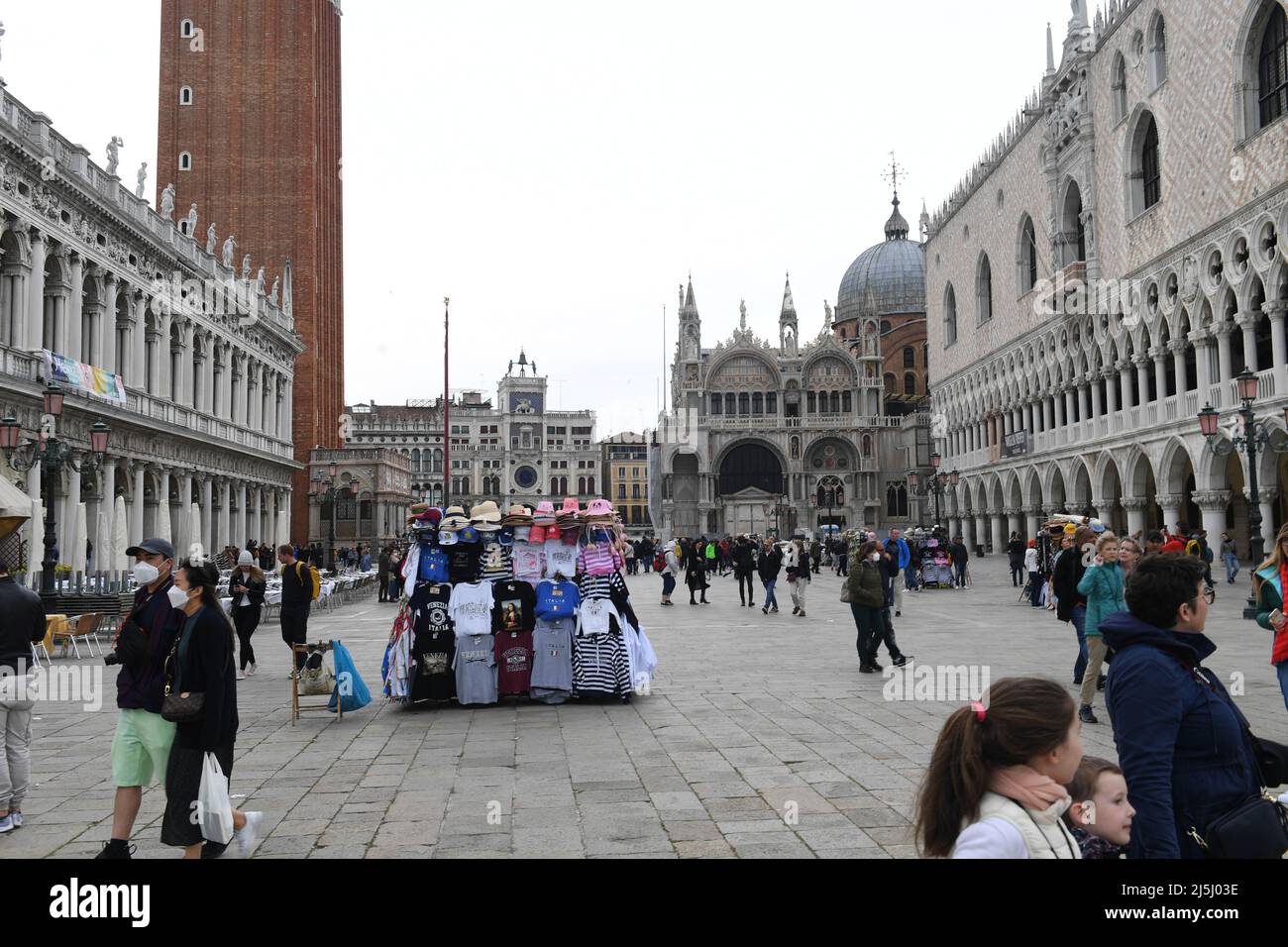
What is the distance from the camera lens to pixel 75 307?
96.8 ft

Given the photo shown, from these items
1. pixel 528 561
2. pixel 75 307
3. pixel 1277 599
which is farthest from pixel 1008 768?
pixel 75 307

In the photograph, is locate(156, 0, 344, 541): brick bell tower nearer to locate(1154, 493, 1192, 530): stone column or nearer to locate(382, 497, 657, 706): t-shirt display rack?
locate(1154, 493, 1192, 530): stone column

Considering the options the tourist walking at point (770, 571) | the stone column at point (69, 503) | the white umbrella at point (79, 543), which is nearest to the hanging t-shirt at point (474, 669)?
the tourist walking at point (770, 571)

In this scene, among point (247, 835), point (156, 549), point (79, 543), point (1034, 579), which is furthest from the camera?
point (1034, 579)

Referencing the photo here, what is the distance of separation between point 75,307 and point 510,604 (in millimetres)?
24626

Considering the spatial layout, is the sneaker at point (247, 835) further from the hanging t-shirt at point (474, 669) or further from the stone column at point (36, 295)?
the stone column at point (36, 295)

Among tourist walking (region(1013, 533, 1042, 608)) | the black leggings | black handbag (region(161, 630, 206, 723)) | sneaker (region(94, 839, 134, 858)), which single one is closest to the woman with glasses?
black handbag (region(161, 630, 206, 723))

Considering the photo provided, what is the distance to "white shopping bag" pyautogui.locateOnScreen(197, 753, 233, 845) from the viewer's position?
4980 mm

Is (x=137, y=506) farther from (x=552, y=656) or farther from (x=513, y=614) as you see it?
(x=552, y=656)

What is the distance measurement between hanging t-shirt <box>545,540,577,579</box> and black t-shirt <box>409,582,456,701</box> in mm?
1094

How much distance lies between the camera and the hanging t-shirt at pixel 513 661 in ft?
34.2
